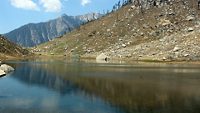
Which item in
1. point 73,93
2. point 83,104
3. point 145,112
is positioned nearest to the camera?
point 145,112

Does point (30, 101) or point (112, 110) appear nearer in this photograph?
point (112, 110)

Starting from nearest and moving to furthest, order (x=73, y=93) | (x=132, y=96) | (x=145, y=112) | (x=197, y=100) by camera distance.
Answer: (x=145, y=112) → (x=197, y=100) → (x=132, y=96) → (x=73, y=93)

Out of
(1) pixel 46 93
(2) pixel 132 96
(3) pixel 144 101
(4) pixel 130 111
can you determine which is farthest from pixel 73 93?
(4) pixel 130 111

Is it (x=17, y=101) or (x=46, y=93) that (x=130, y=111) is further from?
(x=46, y=93)

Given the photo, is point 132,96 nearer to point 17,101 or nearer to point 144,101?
point 144,101

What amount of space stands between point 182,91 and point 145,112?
86.8ft

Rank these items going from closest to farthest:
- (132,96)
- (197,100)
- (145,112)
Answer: (145,112), (197,100), (132,96)

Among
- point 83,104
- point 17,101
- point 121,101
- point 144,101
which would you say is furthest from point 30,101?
point 144,101

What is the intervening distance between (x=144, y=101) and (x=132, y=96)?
616 cm

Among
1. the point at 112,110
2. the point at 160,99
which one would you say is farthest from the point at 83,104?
the point at 160,99

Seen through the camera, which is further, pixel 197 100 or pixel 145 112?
pixel 197 100

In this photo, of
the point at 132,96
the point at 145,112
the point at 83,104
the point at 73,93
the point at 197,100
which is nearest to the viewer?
→ the point at 145,112

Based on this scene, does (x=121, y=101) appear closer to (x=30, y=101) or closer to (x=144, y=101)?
(x=144, y=101)

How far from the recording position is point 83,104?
187 ft
